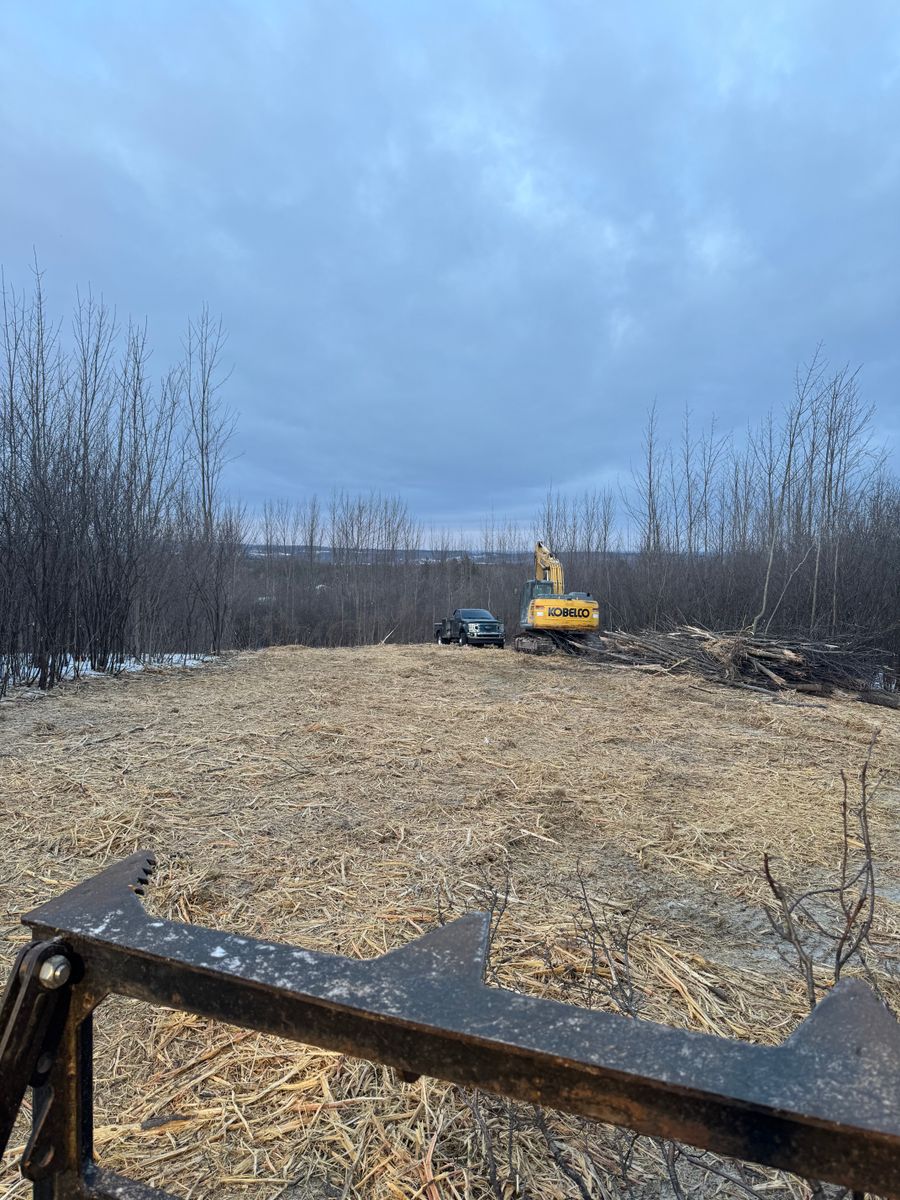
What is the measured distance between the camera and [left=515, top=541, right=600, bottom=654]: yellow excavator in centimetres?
1670

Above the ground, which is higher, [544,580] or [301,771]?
[544,580]

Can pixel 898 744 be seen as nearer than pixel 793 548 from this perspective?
Yes

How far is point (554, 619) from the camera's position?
16734 mm

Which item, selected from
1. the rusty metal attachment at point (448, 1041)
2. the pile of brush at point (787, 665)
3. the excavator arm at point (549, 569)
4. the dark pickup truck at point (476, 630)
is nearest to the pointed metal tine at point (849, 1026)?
the rusty metal attachment at point (448, 1041)

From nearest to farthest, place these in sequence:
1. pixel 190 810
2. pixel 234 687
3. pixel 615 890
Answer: pixel 615 890, pixel 190 810, pixel 234 687

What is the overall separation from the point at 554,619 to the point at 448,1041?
53.1 feet

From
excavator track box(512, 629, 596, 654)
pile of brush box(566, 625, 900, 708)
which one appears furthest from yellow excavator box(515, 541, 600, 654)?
pile of brush box(566, 625, 900, 708)

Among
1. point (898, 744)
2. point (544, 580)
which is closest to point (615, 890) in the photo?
point (898, 744)

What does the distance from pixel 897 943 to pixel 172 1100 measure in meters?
3.31

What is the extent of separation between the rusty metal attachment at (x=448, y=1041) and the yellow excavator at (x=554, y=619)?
15.9 metres

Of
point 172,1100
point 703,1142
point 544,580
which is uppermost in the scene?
point 544,580

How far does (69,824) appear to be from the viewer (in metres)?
4.27

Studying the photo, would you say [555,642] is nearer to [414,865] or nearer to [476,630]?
[476,630]

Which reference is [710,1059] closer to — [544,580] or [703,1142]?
[703,1142]
